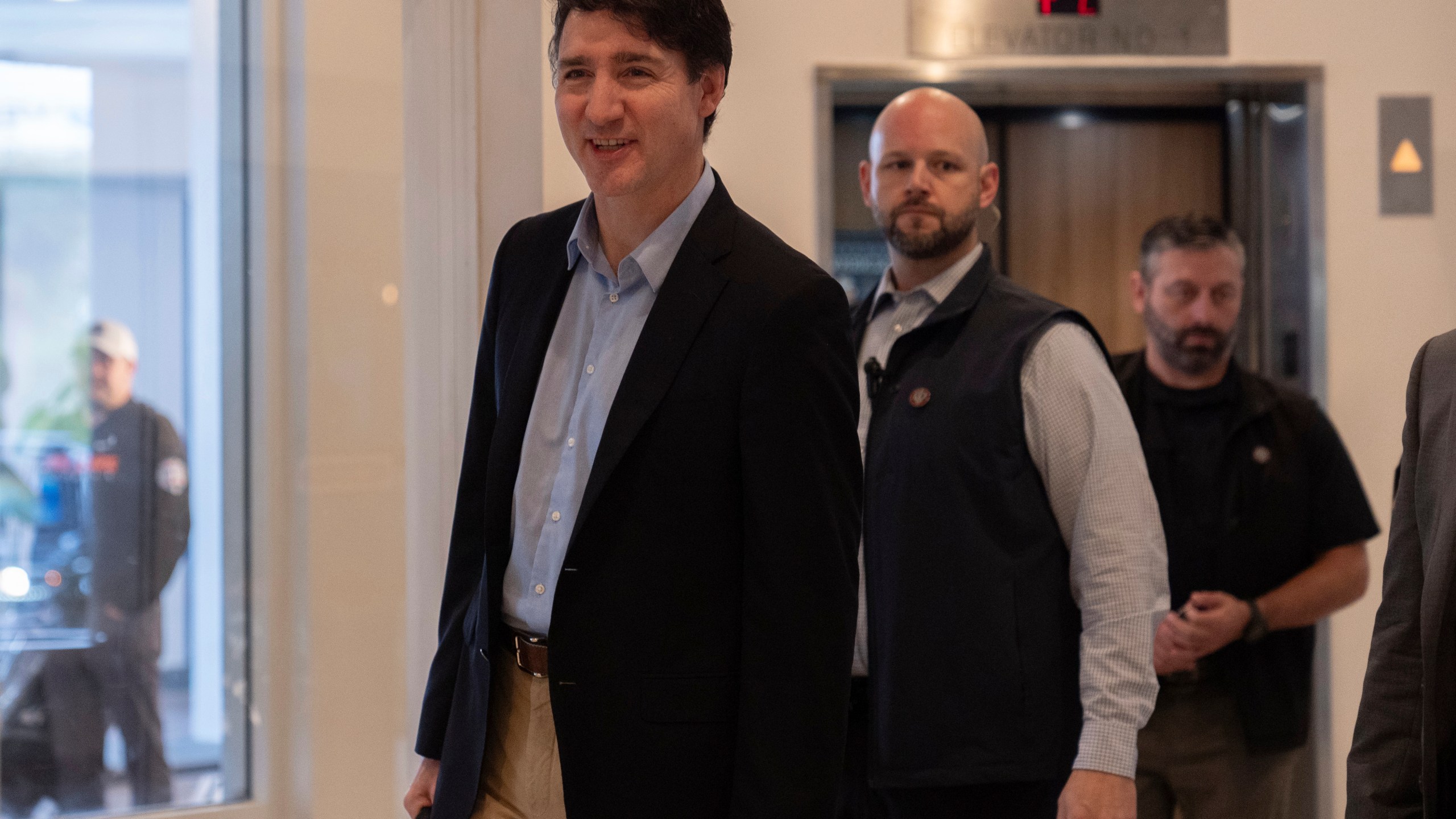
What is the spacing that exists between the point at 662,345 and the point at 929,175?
101cm

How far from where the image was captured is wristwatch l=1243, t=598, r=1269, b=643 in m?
Answer: 2.59

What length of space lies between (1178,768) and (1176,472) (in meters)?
0.64

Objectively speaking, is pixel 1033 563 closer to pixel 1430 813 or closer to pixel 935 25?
pixel 1430 813

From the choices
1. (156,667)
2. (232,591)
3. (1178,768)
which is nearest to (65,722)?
(156,667)

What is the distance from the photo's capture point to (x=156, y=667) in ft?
8.18

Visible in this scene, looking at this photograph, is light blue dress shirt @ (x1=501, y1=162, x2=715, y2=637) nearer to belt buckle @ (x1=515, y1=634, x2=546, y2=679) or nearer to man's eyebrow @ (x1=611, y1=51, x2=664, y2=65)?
belt buckle @ (x1=515, y1=634, x2=546, y2=679)

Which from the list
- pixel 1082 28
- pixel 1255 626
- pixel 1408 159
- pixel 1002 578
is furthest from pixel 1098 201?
pixel 1002 578

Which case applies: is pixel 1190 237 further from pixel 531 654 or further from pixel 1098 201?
→ pixel 531 654

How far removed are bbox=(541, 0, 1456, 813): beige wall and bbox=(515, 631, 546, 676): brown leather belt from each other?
6.54 ft

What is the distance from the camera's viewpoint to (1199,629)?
2.55 metres

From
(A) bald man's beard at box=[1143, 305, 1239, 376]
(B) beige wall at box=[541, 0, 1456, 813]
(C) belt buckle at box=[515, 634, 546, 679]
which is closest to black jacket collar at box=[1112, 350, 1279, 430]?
(A) bald man's beard at box=[1143, 305, 1239, 376]

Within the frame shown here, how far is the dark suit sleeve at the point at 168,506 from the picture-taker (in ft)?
8.13

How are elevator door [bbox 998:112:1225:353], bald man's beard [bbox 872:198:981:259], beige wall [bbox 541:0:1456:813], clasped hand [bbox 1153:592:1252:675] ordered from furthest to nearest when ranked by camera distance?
elevator door [bbox 998:112:1225:353], beige wall [bbox 541:0:1456:813], clasped hand [bbox 1153:592:1252:675], bald man's beard [bbox 872:198:981:259]

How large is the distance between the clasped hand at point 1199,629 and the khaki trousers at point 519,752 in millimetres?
1567
